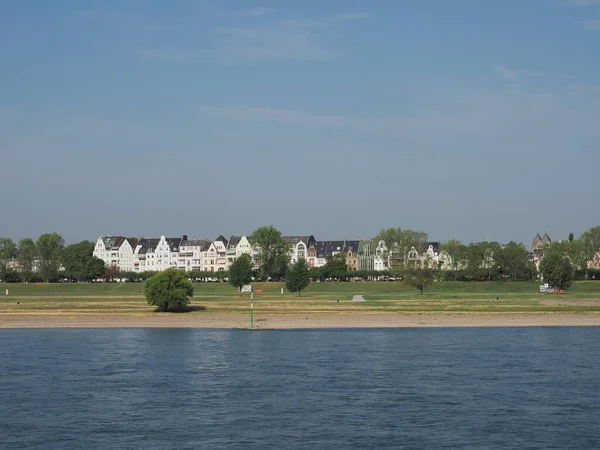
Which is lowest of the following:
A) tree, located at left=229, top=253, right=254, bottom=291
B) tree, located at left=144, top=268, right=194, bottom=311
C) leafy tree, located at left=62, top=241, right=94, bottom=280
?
tree, located at left=144, top=268, right=194, bottom=311

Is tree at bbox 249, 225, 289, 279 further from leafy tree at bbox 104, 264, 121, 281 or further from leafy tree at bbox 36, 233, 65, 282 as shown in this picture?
leafy tree at bbox 36, 233, 65, 282

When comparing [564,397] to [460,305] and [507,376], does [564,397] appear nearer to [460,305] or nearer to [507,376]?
[507,376]

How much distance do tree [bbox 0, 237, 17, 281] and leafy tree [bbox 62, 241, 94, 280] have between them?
11042 mm

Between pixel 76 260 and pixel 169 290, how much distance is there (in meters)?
113

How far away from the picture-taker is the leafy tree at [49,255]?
171625 mm

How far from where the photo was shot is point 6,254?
182750 millimetres

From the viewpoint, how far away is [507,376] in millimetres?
45844

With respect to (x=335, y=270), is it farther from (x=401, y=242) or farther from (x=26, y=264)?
(x=26, y=264)

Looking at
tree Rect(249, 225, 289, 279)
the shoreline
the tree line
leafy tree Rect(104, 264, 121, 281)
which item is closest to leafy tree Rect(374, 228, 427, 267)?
the tree line

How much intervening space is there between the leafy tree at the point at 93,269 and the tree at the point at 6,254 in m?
16.0

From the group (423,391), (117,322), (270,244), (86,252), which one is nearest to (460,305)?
(117,322)

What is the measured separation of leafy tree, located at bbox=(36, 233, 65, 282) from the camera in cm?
17162

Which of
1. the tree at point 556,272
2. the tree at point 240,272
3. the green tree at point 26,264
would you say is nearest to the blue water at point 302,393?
the tree at point 556,272

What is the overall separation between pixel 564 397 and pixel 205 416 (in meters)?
16.9
